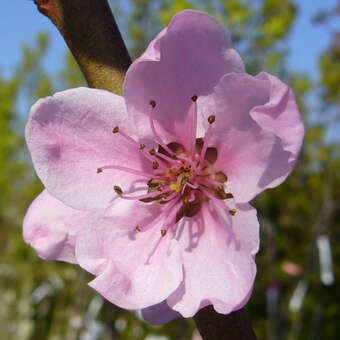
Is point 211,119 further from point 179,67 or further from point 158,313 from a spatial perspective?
point 158,313

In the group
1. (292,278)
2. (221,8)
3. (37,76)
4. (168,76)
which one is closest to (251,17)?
(221,8)

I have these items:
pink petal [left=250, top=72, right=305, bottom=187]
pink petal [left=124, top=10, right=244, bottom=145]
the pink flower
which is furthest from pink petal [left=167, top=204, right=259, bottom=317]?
pink petal [left=124, top=10, right=244, bottom=145]

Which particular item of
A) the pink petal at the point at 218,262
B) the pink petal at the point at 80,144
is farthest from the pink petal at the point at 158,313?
the pink petal at the point at 80,144

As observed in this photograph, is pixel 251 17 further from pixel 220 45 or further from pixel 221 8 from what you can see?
pixel 220 45

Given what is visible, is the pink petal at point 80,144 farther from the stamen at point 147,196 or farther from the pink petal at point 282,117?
the pink petal at point 282,117

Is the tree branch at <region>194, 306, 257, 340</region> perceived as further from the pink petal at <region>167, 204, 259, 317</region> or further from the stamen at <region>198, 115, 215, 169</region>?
the stamen at <region>198, 115, 215, 169</region>

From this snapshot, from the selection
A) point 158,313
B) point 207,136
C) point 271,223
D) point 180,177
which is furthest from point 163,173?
point 271,223
